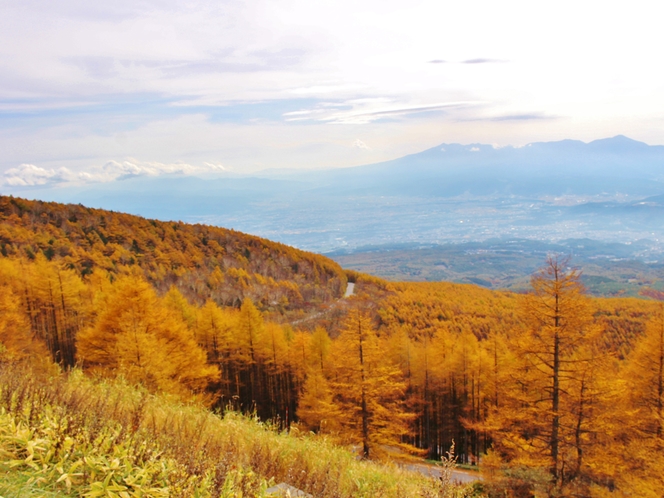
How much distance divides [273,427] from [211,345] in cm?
1853

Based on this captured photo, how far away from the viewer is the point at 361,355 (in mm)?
17719

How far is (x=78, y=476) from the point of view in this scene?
3066 mm

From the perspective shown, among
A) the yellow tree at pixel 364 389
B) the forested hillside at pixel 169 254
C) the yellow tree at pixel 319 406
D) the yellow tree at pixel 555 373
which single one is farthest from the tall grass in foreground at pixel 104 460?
the forested hillside at pixel 169 254

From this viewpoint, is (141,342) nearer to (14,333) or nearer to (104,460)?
(14,333)

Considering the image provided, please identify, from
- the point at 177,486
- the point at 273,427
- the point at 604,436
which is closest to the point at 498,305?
the point at 604,436

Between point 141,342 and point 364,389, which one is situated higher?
point 141,342

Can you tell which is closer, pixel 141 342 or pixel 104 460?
pixel 104 460

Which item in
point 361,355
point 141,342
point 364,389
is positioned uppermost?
point 141,342

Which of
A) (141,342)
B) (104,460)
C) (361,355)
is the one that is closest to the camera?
(104,460)

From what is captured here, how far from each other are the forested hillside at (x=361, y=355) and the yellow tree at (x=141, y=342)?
3.1 inches

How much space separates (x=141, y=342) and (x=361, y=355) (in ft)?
28.7

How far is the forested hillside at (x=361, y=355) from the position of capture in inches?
504

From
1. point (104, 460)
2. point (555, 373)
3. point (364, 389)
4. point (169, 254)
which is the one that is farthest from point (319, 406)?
point (169, 254)

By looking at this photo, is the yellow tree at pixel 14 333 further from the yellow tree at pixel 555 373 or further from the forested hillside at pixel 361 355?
the yellow tree at pixel 555 373
